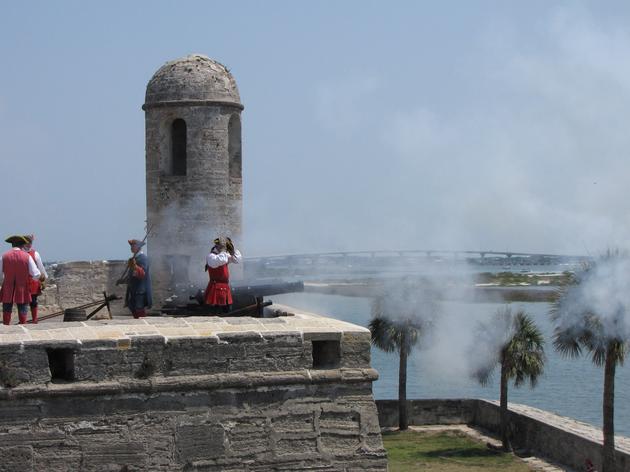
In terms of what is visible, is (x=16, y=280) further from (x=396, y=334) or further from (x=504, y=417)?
(x=396, y=334)

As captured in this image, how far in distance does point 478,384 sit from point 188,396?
32.1 metres

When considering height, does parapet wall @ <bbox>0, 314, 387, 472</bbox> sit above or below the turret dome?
below

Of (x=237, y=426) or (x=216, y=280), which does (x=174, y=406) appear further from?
(x=216, y=280)

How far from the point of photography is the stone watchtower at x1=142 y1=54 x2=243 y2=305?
16688mm

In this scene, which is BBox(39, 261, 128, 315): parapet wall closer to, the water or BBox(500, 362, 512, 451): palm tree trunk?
BBox(500, 362, 512, 451): palm tree trunk

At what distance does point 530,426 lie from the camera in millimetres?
26750

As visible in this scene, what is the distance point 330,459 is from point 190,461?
44.7 inches

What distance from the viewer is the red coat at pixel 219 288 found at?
40.8 feet

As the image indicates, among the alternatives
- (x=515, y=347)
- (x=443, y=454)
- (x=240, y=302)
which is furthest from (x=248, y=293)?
(x=515, y=347)

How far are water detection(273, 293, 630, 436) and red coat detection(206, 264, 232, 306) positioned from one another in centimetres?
2207

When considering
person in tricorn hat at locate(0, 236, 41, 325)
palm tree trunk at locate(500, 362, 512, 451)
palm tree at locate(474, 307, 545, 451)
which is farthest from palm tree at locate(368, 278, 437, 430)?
person in tricorn hat at locate(0, 236, 41, 325)

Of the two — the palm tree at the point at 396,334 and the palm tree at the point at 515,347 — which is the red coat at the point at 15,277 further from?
the palm tree at the point at 396,334

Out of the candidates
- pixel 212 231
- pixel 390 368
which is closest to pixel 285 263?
pixel 212 231

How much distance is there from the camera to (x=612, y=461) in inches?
869
